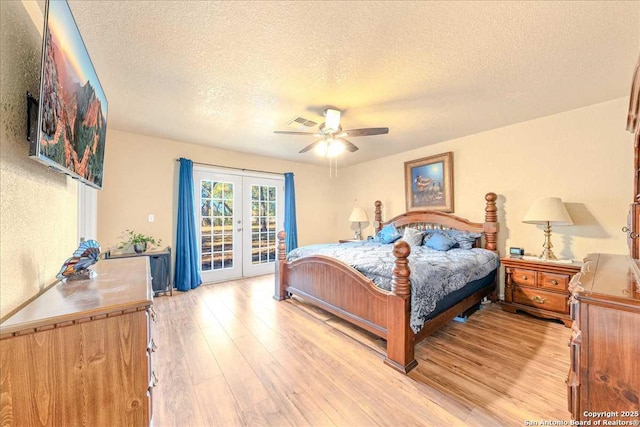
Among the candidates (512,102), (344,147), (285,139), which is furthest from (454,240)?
(285,139)

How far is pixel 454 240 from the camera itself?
3.60m

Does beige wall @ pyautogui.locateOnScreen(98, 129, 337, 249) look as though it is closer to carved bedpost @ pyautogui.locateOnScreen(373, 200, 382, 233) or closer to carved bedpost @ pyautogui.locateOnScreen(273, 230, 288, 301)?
carved bedpost @ pyautogui.locateOnScreen(273, 230, 288, 301)

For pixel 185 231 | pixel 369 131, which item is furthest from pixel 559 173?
pixel 185 231

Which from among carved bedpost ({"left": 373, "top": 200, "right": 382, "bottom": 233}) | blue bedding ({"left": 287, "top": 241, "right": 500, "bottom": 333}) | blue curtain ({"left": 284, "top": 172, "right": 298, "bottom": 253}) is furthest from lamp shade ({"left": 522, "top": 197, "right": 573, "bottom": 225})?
blue curtain ({"left": 284, "top": 172, "right": 298, "bottom": 253})

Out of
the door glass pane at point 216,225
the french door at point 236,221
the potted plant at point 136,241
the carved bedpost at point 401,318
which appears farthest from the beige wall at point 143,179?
the carved bedpost at point 401,318

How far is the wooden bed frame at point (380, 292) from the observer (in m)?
2.01

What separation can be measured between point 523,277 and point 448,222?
1263 millimetres

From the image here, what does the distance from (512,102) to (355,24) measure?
221 centimetres

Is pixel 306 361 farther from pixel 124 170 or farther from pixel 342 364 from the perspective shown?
pixel 124 170

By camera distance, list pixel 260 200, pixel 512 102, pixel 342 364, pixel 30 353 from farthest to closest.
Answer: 1. pixel 260 200
2. pixel 512 102
3. pixel 342 364
4. pixel 30 353

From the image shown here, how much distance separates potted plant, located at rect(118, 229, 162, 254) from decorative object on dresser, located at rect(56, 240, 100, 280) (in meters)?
2.32

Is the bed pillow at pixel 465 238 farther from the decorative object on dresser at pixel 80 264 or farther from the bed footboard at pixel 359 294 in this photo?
the decorative object on dresser at pixel 80 264

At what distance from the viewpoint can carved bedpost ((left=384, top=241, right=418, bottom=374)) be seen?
6.47 feet

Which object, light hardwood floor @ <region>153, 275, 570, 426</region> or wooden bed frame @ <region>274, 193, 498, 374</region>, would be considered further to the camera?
wooden bed frame @ <region>274, 193, 498, 374</region>
